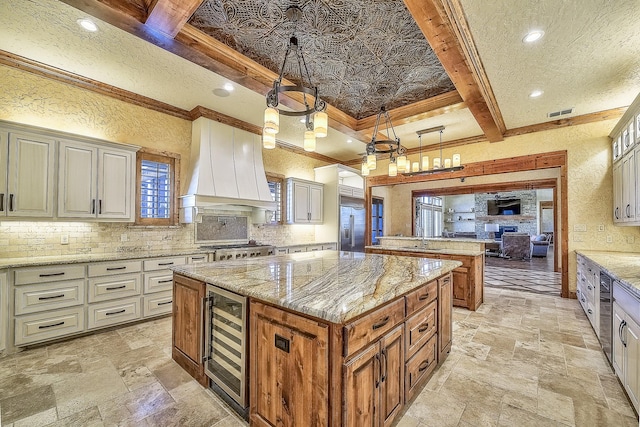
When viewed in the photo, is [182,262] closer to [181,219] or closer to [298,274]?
[181,219]

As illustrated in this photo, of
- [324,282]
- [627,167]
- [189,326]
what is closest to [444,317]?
[324,282]

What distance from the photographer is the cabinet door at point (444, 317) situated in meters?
2.38

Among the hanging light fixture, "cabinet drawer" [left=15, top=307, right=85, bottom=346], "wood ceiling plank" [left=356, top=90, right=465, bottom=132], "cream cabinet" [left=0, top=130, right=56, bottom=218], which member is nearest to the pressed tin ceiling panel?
"wood ceiling plank" [left=356, top=90, right=465, bottom=132]

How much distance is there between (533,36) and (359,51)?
1.53m

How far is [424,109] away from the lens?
4.07 metres

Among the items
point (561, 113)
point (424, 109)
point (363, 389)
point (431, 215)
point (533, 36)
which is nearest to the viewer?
point (363, 389)

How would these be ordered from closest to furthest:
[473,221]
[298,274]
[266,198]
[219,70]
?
[298,274] → [219,70] → [266,198] → [473,221]

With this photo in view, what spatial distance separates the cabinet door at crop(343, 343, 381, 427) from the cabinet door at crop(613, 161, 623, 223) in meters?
4.37

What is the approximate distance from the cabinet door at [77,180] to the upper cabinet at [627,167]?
6.00 metres

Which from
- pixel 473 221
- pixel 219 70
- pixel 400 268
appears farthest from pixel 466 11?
pixel 473 221

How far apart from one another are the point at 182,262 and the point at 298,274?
2.41 meters

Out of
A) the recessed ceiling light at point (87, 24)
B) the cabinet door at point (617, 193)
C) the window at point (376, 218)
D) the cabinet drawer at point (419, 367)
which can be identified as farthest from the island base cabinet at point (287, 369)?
the window at point (376, 218)

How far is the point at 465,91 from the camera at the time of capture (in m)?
3.29

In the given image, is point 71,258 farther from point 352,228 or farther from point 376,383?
point 352,228
